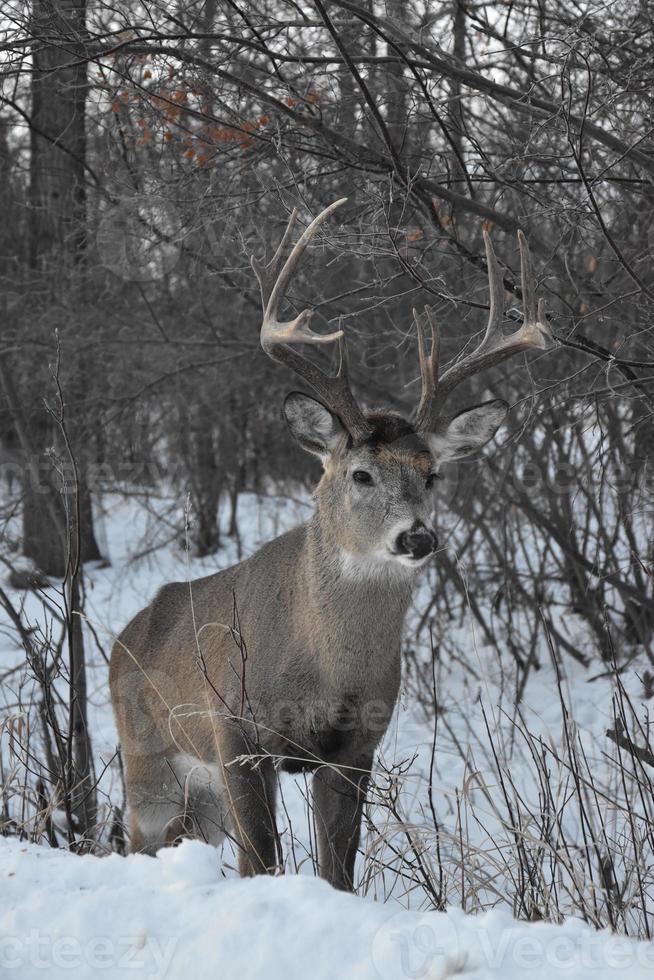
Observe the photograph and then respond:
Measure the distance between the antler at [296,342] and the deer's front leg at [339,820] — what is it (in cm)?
139

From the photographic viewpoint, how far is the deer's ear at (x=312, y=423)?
437 cm

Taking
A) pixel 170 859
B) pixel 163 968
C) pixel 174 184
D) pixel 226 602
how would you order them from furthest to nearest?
pixel 174 184 < pixel 226 602 < pixel 170 859 < pixel 163 968

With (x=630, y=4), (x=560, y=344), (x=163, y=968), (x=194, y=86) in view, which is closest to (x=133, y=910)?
(x=163, y=968)

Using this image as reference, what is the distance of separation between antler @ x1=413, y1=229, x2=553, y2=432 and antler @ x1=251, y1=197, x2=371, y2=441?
31 centimetres

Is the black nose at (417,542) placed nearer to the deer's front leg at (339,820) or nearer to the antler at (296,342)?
the antler at (296,342)

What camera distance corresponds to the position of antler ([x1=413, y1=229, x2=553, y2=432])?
412 centimetres

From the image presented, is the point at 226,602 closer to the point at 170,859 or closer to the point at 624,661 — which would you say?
the point at 170,859

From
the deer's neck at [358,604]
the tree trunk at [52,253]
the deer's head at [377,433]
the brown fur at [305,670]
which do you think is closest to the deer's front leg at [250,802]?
the brown fur at [305,670]

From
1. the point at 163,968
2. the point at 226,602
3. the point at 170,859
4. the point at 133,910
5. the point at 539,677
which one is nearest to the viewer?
the point at 163,968

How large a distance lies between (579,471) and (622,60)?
3916 millimetres

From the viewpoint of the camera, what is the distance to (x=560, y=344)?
13.9 feet

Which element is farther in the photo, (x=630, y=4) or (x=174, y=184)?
(x=174, y=184)

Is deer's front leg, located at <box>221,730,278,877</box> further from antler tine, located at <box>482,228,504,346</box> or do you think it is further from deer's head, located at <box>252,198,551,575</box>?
antler tine, located at <box>482,228,504,346</box>

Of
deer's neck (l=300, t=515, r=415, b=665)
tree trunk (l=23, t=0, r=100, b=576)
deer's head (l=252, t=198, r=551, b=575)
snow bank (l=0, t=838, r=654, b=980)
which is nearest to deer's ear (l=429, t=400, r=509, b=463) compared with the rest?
deer's head (l=252, t=198, r=551, b=575)
